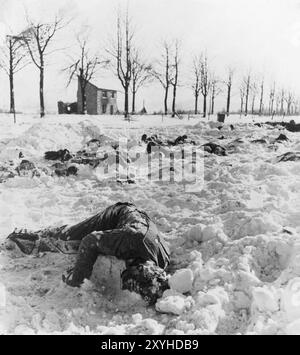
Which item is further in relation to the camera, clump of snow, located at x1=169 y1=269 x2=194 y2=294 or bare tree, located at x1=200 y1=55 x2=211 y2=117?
bare tree, located at x1=200 y1=55 x2=211 y2=117

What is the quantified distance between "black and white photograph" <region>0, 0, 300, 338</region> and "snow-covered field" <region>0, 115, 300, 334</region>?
0.05 feet

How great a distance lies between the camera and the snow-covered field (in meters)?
3.26

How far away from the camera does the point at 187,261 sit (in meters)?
4.17

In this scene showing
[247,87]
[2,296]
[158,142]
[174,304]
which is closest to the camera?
[174,304]

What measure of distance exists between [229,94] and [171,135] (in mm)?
2021

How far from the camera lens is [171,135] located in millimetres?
12211

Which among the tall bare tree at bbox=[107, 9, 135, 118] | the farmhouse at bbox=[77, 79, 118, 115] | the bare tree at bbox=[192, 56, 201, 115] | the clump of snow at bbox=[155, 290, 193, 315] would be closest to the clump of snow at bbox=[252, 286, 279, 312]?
the clump of snow at bbox=[155, 290, 193, 315]

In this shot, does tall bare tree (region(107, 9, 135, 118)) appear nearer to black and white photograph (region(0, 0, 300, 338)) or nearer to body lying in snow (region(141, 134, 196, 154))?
black and white photograph (region(0, 0, 300, 338))

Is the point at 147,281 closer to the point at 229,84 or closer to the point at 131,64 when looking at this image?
the point at 131,64

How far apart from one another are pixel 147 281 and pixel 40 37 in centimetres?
655

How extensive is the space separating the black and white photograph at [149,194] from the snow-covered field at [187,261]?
0.6 inches

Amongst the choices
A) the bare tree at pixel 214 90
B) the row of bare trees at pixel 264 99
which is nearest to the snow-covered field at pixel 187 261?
the row of bare trees at pixel 264 99

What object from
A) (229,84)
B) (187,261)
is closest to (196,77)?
(229,84)
